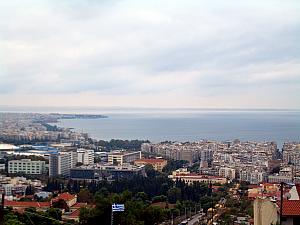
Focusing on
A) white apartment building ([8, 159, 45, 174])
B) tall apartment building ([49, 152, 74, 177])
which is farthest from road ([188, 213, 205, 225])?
tall apartment building ([49, 152, 74, 177])

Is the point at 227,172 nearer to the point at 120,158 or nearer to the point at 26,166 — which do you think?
the point at 120,158

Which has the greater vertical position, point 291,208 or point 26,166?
point 291,208

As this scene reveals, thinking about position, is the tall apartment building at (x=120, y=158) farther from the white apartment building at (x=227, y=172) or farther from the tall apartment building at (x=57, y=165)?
the white apartment building at (x=227, y=172)

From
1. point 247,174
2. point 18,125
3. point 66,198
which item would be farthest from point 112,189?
point 18,125

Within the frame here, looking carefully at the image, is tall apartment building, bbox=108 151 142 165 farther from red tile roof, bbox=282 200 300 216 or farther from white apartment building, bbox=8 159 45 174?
red tile roof, bbox=282 200 300 216

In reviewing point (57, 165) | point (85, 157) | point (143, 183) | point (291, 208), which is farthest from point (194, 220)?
point (85, 157)

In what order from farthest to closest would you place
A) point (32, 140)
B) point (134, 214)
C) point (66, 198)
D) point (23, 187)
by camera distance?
point (32, 140) < point (23, 187) < point (66, 198) < point (134, 214)

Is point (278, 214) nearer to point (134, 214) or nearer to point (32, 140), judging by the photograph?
point (134, 214)
